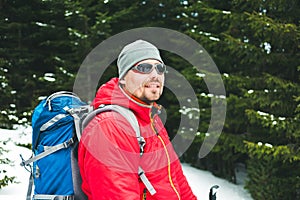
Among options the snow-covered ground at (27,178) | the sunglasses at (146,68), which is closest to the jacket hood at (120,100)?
the sunglasses at (146,68)

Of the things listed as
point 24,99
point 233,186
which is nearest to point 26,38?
point 24,99

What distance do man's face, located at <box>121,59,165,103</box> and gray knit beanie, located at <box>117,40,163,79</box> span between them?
28mm

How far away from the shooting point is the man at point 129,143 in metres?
2.03

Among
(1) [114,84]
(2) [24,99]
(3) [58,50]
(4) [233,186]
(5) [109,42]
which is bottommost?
(4) [233,186]

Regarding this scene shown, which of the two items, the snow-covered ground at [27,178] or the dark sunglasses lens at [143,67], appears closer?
the dark sunglasses lens at [143,67]

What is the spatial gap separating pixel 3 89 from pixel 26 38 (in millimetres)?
3405

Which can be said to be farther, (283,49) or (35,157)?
(283,49)

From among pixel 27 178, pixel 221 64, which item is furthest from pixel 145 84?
pixel 221 64

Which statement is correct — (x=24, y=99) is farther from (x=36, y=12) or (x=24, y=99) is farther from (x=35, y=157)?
(x=35, y=157)

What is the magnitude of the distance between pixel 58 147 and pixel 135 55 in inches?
28.4

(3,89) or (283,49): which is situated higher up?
(283,49)

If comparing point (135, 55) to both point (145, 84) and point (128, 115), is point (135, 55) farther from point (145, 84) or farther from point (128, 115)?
point (128, 115)

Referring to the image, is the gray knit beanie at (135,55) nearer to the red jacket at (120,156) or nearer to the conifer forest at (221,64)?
the red jacket at (120,156)

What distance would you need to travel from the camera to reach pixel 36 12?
44.5 ft
